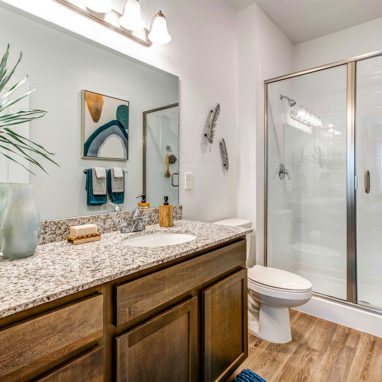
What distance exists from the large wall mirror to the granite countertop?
0.28m

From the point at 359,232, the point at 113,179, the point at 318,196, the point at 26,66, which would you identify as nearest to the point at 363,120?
the point at 318,196

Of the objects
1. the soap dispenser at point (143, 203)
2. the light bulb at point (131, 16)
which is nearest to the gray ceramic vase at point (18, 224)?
the soap dispenser at point (143, 203)

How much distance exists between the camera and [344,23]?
2619 millimetres

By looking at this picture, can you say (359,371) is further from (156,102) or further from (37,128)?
(37,128)

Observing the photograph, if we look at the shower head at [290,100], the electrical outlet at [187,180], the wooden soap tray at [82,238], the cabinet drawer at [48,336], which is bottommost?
the cabinet drawer at [48,336]

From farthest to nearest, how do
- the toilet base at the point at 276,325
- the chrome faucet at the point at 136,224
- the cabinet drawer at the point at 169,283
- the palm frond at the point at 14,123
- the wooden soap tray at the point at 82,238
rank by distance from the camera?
the toilet base at the point at 276,325 < the chrome faucet at the point at 136,224 < the wooden soap tray at the point at 82,238 < the palm frond at the point at 14,123 < the cabinet drawer at the point at 169,283

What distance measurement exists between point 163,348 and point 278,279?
3.69 feet

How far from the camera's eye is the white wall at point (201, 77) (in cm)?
169

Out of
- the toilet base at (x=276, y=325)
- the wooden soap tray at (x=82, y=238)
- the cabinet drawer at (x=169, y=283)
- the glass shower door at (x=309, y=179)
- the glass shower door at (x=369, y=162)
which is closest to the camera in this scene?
the cabinet drawer at (x=169, y=283)

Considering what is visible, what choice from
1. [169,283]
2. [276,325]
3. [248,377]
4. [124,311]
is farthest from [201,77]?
[248,377]

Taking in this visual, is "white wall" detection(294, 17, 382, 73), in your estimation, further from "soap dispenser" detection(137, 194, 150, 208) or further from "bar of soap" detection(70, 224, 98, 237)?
"bar of soap" detection(70, 224, 98, 237)

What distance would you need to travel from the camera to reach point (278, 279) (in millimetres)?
1844

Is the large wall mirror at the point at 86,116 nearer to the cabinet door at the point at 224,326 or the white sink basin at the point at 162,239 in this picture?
the white sink basin at the point at 162,239

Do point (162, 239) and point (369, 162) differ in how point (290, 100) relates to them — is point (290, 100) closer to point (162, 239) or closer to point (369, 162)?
point (369, 162)
